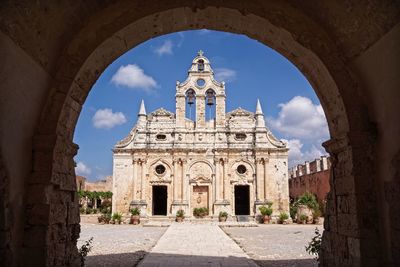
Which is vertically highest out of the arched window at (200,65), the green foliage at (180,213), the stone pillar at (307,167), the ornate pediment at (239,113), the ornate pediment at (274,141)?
the arched window at (200,65)

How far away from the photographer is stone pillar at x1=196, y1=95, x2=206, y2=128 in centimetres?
3100

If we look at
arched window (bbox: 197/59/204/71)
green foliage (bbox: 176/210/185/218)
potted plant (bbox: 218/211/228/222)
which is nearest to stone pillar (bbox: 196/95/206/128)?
arched window (bbox: 197/59/204/71)

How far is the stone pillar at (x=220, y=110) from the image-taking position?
3106 centimetres

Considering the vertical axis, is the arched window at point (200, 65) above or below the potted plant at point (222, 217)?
above

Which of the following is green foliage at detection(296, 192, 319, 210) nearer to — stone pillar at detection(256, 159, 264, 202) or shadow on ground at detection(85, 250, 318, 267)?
stone pillar at detection(256, 159, 264, 202)

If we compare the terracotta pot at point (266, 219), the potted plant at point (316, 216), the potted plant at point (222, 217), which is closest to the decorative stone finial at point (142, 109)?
the potted plant at point (222, 217)

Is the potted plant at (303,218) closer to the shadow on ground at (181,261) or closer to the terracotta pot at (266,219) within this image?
the terracotta pot at (266,219)

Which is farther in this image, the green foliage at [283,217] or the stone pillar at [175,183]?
the stone pillar at [175,183]

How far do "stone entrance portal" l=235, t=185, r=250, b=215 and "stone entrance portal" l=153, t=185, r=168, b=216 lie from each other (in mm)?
6040

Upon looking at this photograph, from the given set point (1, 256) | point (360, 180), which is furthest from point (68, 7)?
point (360, 180)

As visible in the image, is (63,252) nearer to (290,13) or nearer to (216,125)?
(290,13)

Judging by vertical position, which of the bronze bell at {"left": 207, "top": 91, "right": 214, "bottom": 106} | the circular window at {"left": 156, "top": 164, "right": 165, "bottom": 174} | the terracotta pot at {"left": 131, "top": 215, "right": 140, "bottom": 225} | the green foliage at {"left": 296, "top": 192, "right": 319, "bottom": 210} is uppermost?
the bronze bell at {"left": 207, "top": 91, "right": 214, "bottom": 106}

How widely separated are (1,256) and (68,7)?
3103mm

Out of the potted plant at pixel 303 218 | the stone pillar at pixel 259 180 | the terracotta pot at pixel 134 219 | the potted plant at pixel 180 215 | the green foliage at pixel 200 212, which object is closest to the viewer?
the potted plant at pixel 303 218
